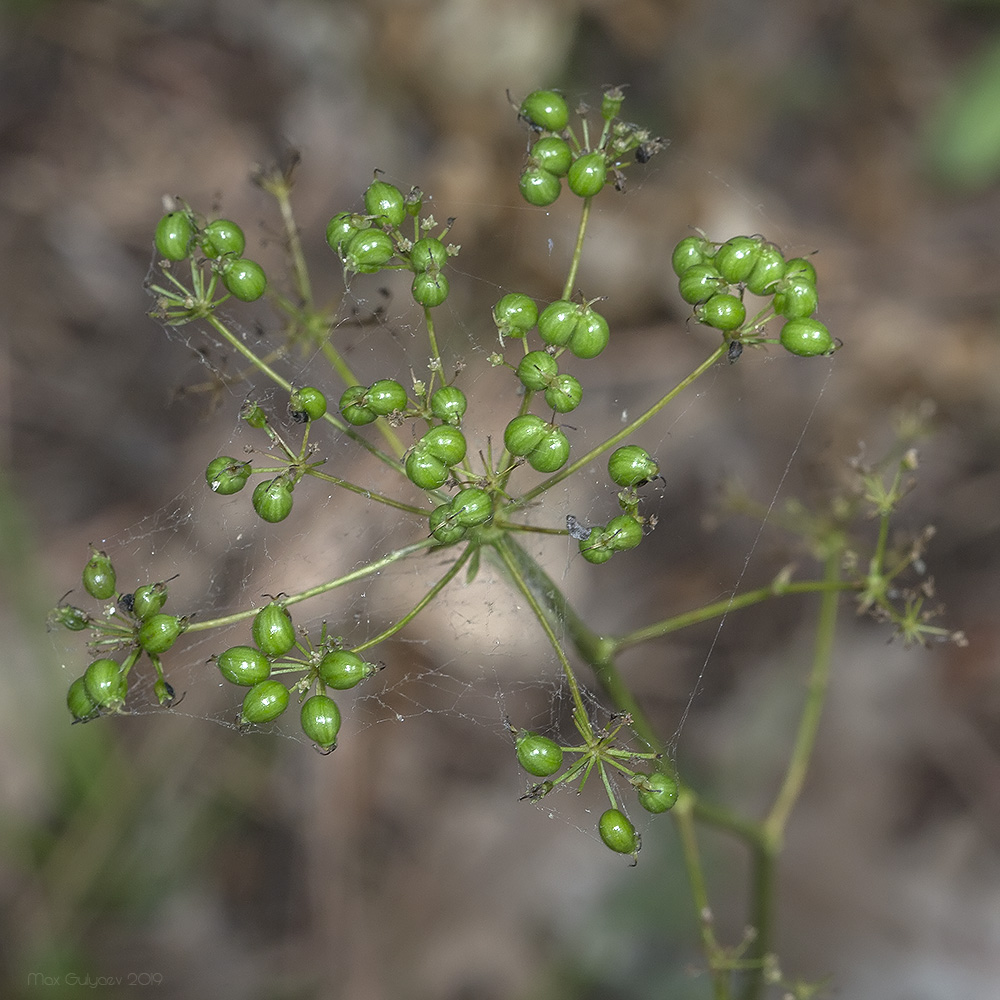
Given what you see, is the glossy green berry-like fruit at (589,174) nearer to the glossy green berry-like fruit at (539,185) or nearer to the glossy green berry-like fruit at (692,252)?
the glossy green berry-like fruit at (539,185)

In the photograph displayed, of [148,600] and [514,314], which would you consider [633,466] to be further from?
Answer: [148,600]

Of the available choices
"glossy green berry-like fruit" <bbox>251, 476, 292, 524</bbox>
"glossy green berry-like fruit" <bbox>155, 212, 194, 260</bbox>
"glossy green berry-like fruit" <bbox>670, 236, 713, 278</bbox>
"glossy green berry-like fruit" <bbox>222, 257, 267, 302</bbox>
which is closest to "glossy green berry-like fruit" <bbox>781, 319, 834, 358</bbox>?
"glossy green berry-like fruit" <bbox>670, 236, 713, 278</bbox>

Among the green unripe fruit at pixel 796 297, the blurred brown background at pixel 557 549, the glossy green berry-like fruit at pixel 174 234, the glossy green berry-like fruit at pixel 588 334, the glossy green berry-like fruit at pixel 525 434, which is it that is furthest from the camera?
the blurred brown background at pixel 557 549

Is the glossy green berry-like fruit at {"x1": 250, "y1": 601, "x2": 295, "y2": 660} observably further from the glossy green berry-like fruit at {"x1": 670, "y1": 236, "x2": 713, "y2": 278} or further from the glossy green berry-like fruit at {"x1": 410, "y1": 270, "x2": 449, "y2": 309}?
the glossy green berry-like fruit at {"x1": 670, "y1": 236, "x2": 713, "y2": 278}

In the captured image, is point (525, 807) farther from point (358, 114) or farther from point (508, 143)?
point (358, 114)

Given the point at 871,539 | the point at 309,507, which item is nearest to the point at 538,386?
the point at 309,507


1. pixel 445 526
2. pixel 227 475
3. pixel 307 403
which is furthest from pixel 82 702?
pixel 445 526

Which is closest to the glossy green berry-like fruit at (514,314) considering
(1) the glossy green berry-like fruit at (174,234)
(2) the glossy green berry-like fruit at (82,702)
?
(1) the glossy green berry-like fruit at (174,234)
